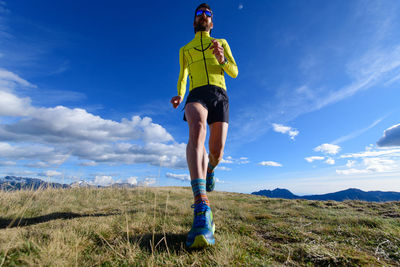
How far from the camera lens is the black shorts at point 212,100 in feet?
9.33

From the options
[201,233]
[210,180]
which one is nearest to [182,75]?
[210,180]

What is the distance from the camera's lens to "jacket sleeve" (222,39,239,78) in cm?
310

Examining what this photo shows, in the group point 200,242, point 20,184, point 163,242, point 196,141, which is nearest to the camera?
point 200,242

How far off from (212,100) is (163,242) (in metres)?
1.91

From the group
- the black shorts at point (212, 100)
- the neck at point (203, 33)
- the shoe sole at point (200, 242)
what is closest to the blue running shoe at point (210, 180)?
the black shorts at point (212, 100)

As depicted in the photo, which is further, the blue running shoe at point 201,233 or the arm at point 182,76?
the arm at point 182,76

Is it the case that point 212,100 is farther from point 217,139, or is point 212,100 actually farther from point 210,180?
point 210,180

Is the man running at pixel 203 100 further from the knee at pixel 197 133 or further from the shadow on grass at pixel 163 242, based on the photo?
the shadow on grass at pixel 163 242

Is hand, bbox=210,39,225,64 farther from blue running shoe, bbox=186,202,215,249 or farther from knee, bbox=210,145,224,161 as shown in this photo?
blue running shoe, bbox=186,202,215,249

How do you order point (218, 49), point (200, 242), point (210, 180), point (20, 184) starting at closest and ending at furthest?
point (200, 242) → point (218, 49) → point (210, 180) → point (20, 184)

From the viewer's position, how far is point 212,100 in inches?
112

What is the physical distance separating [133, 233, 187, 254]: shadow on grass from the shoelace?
0.72ft

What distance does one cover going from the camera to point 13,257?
4.65ft

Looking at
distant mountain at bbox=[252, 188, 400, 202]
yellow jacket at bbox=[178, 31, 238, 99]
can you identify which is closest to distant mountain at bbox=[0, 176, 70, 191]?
yellow jacket at bbox=[178, 31, 238, 99]
